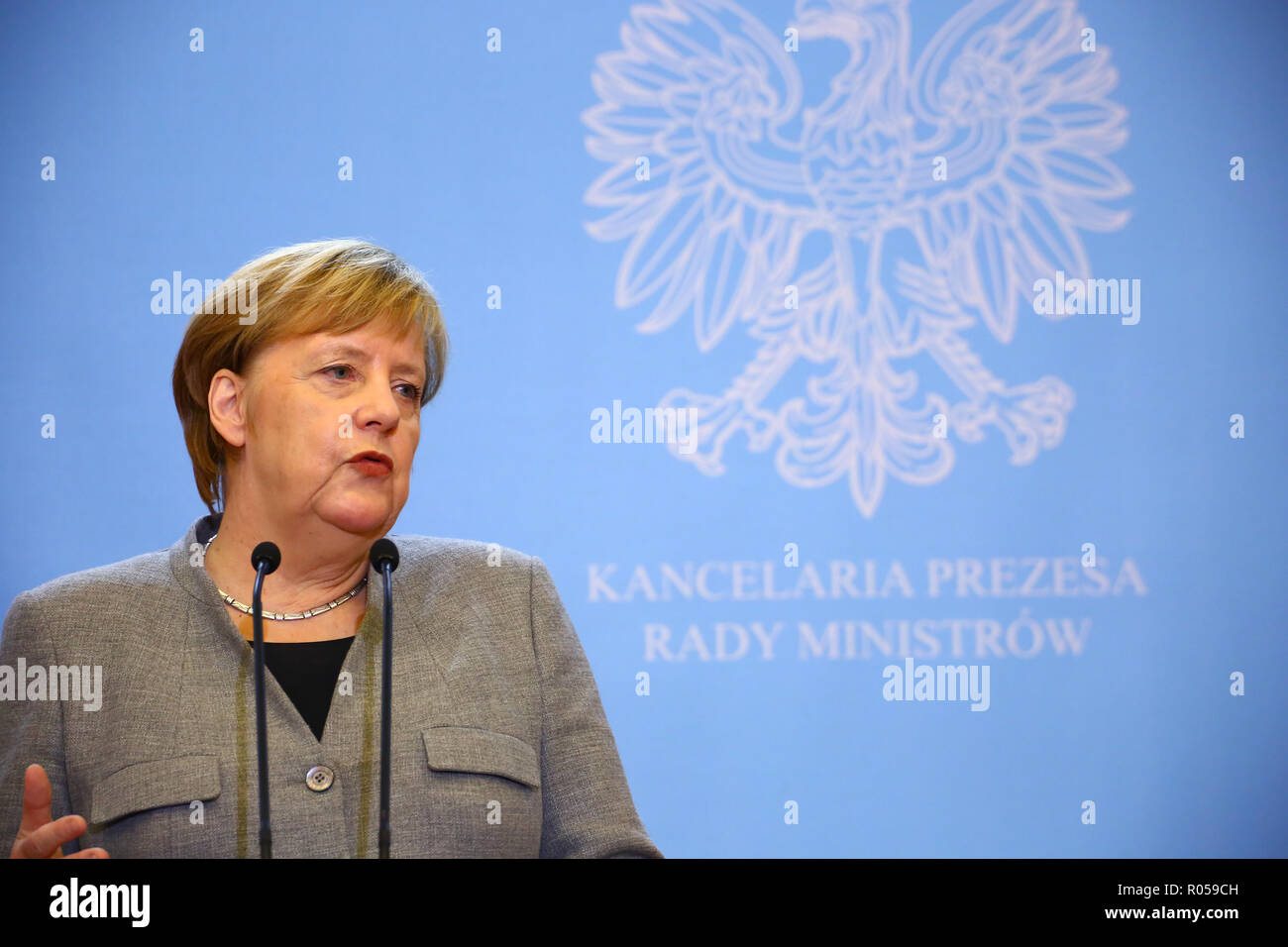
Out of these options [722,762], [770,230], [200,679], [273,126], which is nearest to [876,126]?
[770,230]

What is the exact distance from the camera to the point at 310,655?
4.33 feet

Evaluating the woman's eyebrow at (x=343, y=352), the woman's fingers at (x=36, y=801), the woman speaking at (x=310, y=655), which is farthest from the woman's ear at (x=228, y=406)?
the woman's fingers at (x=36, y=801)

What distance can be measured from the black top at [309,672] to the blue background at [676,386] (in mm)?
725

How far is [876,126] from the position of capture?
7.21ft

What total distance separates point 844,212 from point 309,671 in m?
1.51

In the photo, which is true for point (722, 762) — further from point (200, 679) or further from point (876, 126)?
point (876, 126)

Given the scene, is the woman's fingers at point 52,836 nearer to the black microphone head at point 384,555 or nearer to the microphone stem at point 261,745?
the microphone stem at point 261,745

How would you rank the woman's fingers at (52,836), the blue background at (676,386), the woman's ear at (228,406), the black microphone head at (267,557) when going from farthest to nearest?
the blue background at (676,386), the woman's ear at (228,406), the black microphone head at (267,557), the woman's fingers at (52,836)

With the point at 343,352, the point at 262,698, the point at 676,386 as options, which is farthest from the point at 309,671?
the point at 676,386

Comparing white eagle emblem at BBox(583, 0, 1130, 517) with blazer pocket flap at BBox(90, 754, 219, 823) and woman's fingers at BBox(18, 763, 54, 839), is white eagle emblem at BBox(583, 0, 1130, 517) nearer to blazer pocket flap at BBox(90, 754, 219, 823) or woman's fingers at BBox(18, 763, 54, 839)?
blazer pocket flap at BBox(90, 754, 219, 823)

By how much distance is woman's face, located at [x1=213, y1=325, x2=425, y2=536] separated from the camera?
1.30 m

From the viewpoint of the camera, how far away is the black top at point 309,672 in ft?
4.20
